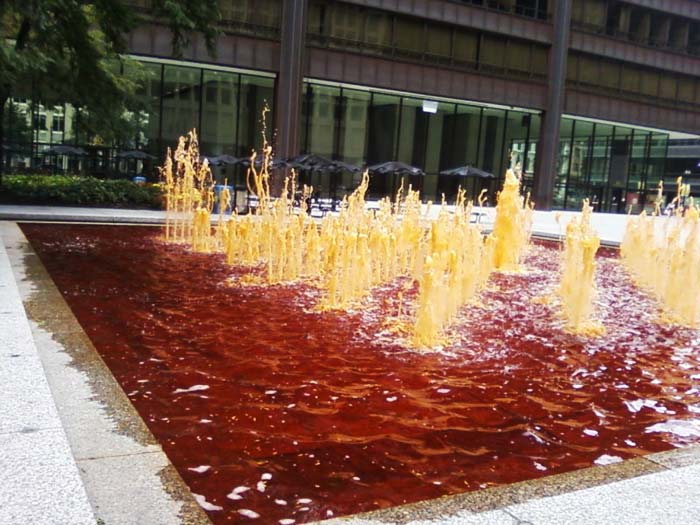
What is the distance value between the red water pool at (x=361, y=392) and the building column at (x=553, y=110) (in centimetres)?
3058

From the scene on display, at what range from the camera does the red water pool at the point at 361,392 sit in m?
3.79

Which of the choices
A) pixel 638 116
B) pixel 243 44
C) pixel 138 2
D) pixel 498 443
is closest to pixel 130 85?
pixel 138 2

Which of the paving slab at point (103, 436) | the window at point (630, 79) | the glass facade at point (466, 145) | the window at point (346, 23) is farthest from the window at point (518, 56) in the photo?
the paving slab at point (103, 436)

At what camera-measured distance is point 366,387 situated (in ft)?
17.4

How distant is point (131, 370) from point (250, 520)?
2448 mm

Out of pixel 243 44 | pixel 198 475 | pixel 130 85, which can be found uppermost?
pixel 243 44

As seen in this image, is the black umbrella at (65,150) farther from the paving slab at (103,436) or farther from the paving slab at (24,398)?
the paving slab at (24,398)

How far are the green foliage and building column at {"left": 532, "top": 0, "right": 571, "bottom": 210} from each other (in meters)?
22.4

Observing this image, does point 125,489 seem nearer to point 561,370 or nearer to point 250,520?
point 250,520

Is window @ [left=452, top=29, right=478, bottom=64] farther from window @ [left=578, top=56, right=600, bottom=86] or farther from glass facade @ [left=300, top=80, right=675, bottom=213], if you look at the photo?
window @ [left=578, top=56, right=600, bottom=86]

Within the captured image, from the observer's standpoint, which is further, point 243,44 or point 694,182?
point 694,182

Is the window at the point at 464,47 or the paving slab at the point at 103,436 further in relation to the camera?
the window at the point at 464,47

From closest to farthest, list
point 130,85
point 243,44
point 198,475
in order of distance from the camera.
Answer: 1. point 198,475
2. point 130,85
3. point 243,44

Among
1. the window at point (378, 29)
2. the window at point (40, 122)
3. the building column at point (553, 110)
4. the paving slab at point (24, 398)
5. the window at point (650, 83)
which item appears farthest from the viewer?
the window at point (650, 83)
